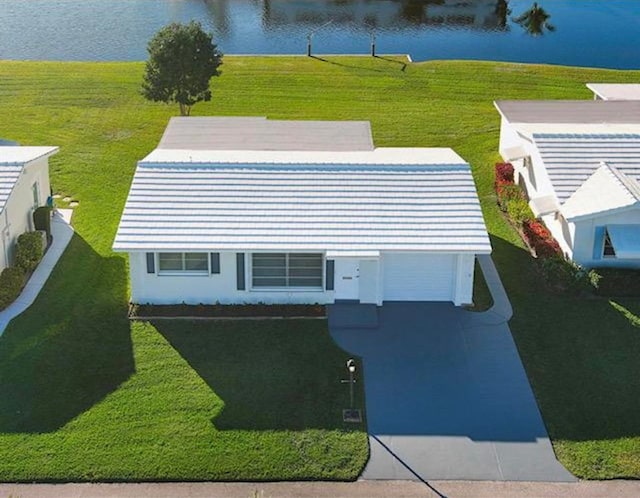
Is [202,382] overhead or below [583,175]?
below

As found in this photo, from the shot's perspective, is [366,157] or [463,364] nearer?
[463,364]

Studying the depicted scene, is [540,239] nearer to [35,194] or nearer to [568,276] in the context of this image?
[568,276]

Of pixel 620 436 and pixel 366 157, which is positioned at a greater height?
pixel 366 157

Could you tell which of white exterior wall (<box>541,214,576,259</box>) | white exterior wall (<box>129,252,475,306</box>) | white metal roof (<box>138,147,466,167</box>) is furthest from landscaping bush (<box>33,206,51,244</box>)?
white exterior wall (<box>541,214,576,259</box>)

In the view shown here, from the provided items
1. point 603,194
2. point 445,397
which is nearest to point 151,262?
point 445,397

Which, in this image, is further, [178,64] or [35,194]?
[178,64]

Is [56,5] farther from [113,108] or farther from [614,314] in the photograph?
[614,314]

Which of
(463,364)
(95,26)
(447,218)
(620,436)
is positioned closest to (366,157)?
(447,218)
